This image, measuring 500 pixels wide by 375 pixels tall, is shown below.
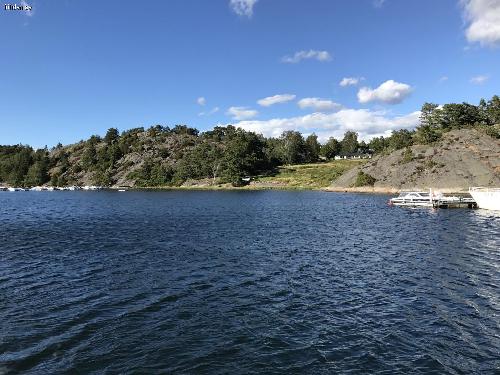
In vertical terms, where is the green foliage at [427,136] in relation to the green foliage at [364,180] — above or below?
above

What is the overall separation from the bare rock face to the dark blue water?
10114cm

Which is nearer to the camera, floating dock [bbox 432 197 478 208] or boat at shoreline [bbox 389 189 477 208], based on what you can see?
floating dock [bbox 432 197 478 208]

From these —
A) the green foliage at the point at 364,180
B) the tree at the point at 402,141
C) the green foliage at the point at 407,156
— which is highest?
the tree at the point at 402,141

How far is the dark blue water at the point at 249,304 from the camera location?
20.1 m

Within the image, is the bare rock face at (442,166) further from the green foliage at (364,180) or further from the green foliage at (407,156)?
the green foliage at (364,180)

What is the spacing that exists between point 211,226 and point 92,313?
4332 centimetres

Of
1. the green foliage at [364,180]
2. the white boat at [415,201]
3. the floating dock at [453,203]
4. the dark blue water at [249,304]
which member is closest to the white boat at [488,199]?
the floating dock at [453,203]

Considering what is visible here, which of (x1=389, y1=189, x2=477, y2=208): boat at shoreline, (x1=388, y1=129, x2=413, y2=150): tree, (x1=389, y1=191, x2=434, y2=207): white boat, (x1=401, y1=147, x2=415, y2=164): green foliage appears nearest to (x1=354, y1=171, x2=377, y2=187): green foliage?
(x1=401, y1=147, x2=415, y2=164): green foliage

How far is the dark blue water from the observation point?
792 inches

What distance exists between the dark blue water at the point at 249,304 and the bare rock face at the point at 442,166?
10114 cm

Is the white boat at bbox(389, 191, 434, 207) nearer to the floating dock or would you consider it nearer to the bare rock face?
the floating dock

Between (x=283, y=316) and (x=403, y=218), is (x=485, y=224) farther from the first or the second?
(x=283, y=316)

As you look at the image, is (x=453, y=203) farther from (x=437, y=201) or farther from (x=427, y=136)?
(x=427, y=136)

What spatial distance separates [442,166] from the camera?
518 feet
